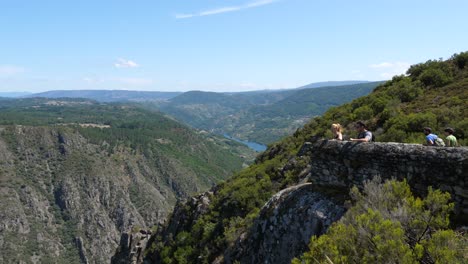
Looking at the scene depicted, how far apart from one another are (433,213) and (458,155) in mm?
1849

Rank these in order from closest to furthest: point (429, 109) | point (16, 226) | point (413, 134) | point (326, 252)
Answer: point (326, 252), point (413, 134), point (429, 109), point (16, 226)

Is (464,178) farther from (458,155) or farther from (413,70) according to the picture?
(413,70)

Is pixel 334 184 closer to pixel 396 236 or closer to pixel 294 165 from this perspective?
pixel 396 236

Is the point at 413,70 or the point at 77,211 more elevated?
the point at 413,70

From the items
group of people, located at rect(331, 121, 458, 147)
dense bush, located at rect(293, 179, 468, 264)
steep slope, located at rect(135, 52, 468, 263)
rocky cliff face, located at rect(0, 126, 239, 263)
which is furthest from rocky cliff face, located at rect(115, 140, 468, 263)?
rocky cliff face, located at rect(0, 126, 239, 263)

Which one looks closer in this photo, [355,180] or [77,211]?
[355,180]

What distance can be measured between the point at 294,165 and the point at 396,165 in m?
16.1

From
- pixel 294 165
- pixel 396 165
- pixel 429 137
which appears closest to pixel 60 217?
pixel 294 165

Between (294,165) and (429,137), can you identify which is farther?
(294,165)

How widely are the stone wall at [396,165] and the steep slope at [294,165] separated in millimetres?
6530

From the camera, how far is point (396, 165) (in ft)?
33.5

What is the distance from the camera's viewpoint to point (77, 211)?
188875 mm

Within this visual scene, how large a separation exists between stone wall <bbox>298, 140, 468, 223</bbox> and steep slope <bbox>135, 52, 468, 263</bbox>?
653cm

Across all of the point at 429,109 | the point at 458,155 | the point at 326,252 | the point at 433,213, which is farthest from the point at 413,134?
the point at 326,252
